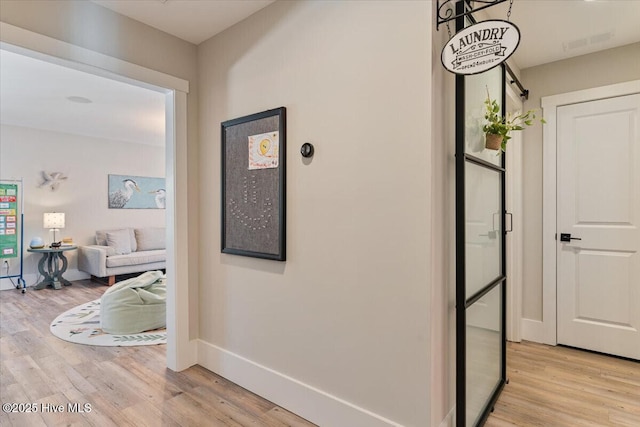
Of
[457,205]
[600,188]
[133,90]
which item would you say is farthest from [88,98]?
[600,188]

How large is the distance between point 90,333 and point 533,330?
4329 millimetres

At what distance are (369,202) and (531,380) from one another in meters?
1.96

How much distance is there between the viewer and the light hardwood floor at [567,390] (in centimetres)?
208

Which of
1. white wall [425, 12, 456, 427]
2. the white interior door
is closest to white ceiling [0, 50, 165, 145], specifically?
white wall [425, 12, 456, 427]

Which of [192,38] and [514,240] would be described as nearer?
[192,38]

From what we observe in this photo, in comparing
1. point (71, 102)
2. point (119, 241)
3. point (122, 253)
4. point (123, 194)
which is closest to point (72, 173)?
point (123, 194)

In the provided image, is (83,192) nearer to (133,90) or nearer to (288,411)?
(133,90)

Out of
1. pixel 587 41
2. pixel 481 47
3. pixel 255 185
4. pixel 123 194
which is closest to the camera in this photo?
pixel 481 47

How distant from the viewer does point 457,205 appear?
1.68 m

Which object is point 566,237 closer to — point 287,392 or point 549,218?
point 549,218

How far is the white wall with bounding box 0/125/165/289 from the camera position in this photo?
557 cm

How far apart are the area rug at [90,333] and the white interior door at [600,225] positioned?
12.5 ft

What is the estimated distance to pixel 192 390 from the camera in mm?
2393

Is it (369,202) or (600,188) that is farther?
(600,188)
